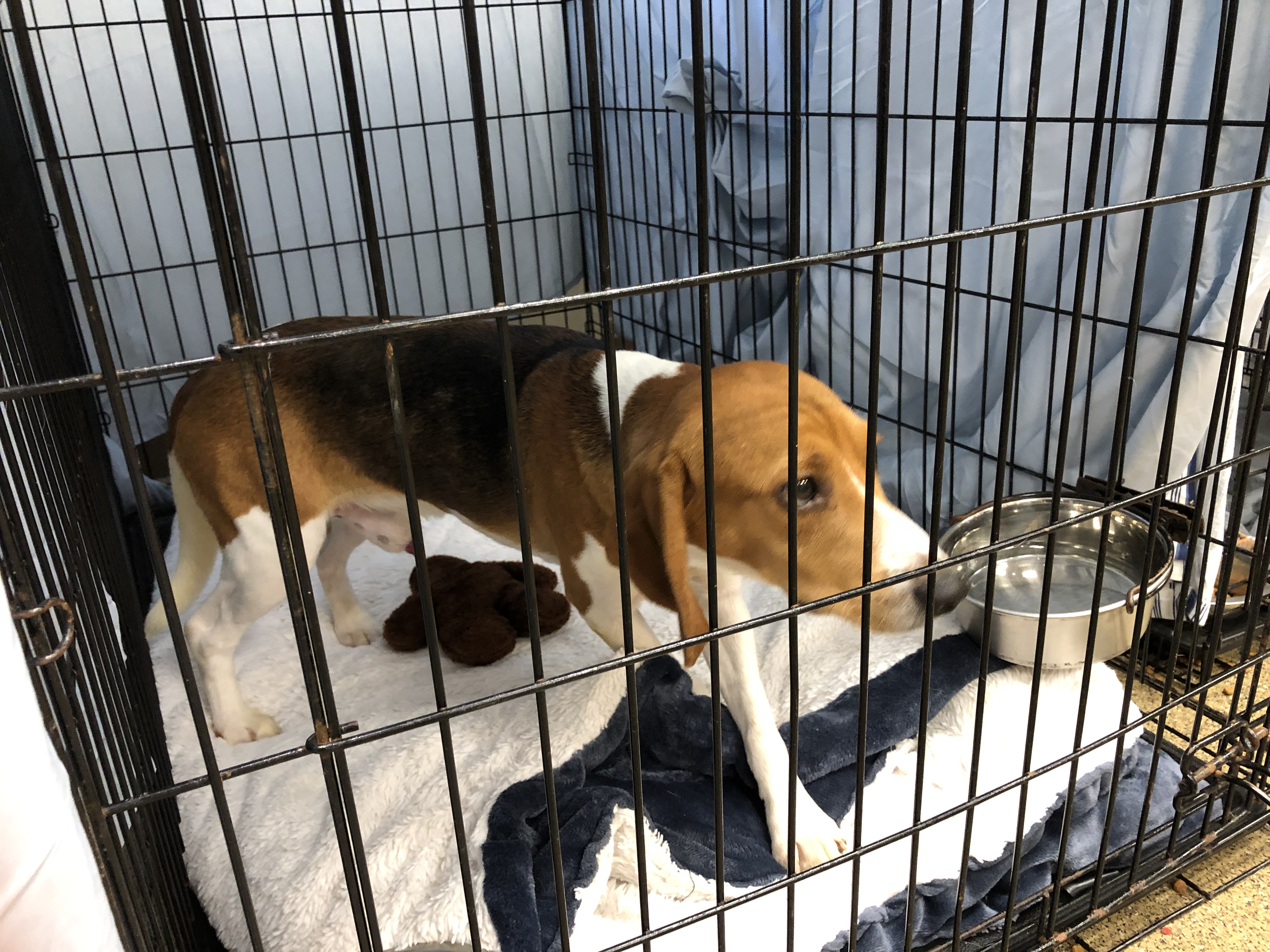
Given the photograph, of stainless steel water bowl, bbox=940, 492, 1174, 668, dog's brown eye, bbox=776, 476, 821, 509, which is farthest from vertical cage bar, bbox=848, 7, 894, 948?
stainless steel water bowl, bbox=940, 492, 1174, 668

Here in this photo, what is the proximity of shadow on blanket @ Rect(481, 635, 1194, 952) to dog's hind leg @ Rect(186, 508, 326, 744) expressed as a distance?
0.58 metres

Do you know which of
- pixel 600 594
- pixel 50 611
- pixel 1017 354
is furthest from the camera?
pixel 600 594

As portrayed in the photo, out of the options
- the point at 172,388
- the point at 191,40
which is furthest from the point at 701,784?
the point at 172,388

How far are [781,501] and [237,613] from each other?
105 cm

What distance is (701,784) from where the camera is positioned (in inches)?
62.4

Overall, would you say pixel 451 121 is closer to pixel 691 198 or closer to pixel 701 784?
pixel 691 198

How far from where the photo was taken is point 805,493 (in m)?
1.25

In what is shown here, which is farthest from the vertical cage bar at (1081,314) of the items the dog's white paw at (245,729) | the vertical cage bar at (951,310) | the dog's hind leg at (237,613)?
the dog's white paw at (245,729)

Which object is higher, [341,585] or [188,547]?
[188,547]

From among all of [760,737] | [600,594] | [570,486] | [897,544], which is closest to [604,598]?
[600,594]

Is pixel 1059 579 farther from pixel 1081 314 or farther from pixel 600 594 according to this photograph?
pixel 1081 314

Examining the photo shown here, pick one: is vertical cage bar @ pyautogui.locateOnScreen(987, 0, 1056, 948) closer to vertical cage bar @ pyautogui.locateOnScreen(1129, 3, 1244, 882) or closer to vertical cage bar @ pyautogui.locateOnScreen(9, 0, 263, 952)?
vertical cage bar @ pyautogui.locateOnScreen(1129, 3, 1244, 882)

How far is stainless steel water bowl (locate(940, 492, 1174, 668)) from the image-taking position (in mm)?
1659

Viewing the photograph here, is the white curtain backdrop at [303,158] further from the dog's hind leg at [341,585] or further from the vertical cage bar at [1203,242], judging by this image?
the vertical cage bar at [1203,242]
